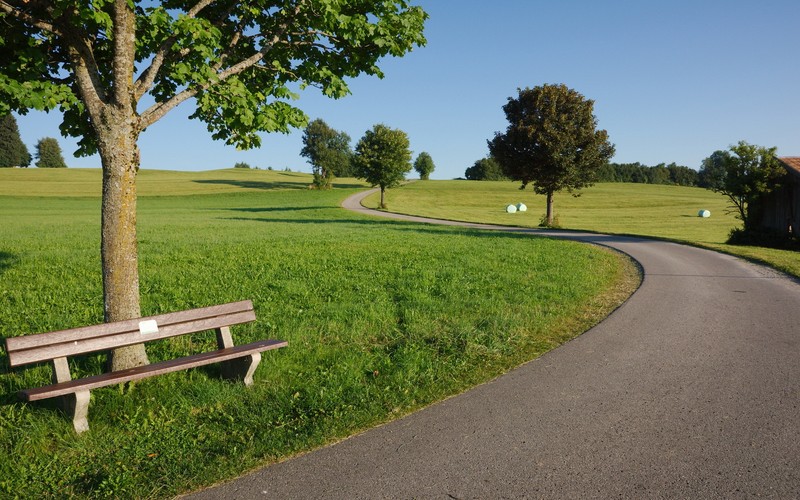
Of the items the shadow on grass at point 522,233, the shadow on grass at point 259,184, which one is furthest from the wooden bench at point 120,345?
the shadow on grass at point 259,184

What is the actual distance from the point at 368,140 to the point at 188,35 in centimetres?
5191

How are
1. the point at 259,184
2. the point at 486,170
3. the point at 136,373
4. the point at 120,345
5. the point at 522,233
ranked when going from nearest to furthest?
the point at 136,373, the point at 120,345, the point at 522,233, the point at 259,184, the point at 486,170

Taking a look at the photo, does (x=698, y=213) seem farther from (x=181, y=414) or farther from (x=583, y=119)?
(x=181, y=414)

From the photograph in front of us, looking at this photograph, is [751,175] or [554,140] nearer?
[751,175]

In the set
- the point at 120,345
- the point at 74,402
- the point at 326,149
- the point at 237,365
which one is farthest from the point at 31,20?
the point at 326,149

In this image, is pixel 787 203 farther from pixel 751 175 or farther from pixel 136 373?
pixel 136 373

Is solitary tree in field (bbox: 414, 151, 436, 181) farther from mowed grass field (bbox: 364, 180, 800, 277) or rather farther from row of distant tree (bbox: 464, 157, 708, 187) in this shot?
mowed grass field (bbox: 364, 180, 800, 277)

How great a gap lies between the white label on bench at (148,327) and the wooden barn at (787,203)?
2520 centimetres

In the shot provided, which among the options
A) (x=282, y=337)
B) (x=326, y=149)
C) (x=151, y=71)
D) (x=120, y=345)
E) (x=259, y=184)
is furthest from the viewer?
(x=326, y=149)

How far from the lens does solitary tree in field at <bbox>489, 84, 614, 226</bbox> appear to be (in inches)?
1382

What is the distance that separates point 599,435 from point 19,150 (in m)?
154

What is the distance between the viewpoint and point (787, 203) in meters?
23.3

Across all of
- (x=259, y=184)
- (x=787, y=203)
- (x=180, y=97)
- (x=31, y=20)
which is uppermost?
(x=259, y=184)

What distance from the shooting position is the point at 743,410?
524 cm
